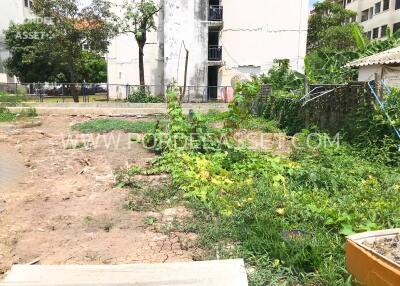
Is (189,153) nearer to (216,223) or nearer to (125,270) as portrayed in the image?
(216,223)

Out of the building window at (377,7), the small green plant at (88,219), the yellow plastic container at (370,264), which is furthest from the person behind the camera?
the building window at (377,7)

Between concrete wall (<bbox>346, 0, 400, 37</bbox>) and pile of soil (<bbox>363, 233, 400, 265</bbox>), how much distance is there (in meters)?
37.1

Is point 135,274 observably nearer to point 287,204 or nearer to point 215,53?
point 287,204

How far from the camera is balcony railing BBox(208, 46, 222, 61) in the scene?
27.5 meters

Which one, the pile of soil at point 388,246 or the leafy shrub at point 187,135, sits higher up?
the leafy shrub at point 187,135

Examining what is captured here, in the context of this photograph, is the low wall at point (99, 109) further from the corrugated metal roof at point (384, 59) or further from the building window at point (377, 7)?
the building window at point (377, 7)

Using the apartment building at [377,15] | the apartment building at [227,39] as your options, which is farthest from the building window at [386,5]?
the apartment building at [227,39]

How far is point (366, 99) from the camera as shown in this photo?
812cm

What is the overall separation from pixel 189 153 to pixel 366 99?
3.99 m

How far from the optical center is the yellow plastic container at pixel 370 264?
2.65 m

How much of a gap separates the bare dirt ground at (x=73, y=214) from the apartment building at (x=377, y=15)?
34362 millimetres

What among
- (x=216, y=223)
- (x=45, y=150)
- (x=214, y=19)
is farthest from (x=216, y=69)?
(x=216, y=223)

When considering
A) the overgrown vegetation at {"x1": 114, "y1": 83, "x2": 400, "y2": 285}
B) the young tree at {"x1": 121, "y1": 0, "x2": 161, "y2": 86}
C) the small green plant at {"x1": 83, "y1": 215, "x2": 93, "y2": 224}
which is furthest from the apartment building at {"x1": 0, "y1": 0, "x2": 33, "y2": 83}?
the small green plant at {"x1": 83, "y1": 215, "x2": 93, "y2": 224}

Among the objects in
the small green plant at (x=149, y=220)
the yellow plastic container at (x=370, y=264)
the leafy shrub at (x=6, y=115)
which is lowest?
the small green plant at (x=149, y=220)
